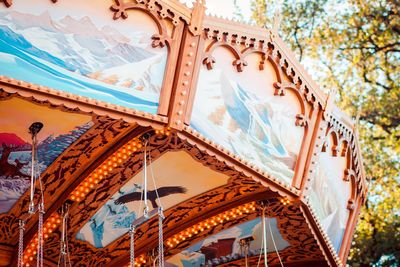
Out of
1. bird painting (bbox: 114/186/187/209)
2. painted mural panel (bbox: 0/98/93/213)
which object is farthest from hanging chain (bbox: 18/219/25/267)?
bird painting (bbox: 114/186/187/209)

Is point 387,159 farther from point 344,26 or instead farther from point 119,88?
point 119,88

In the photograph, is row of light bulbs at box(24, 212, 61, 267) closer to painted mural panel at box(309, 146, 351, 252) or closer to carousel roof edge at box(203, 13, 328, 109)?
painted mural panel at box(309, 146, 351, 252)

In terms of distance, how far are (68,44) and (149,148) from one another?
2.08m

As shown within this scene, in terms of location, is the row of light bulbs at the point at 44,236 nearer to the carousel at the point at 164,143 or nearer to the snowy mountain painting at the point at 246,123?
the carousel at the point at 164,143

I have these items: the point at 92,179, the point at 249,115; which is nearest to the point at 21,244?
the point at 92,179

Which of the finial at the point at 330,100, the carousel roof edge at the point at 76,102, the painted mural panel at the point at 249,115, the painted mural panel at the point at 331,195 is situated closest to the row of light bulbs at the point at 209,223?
the painted mural panel at the point at 331,195

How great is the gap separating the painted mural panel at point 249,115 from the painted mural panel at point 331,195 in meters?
0.67

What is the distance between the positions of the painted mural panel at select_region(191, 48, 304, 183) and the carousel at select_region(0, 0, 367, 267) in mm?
17

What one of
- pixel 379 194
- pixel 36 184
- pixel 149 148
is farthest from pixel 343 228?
pixel 379 194

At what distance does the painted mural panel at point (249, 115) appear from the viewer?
10.1m

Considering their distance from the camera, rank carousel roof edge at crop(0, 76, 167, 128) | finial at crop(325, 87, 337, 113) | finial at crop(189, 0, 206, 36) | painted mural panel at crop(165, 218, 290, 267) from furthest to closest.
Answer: painted mural panel at crop(165, 218, 290, 267)
finial at crop(325, 87, 337, 113)
finial at crop(189, 0, 206, 36)
carousel roof edge at crop(0, 76, 167, 128)

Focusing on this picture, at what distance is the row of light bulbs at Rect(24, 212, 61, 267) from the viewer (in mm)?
11625

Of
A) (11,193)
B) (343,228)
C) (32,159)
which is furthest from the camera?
(343,228)

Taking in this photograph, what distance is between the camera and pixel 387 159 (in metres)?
19.9
